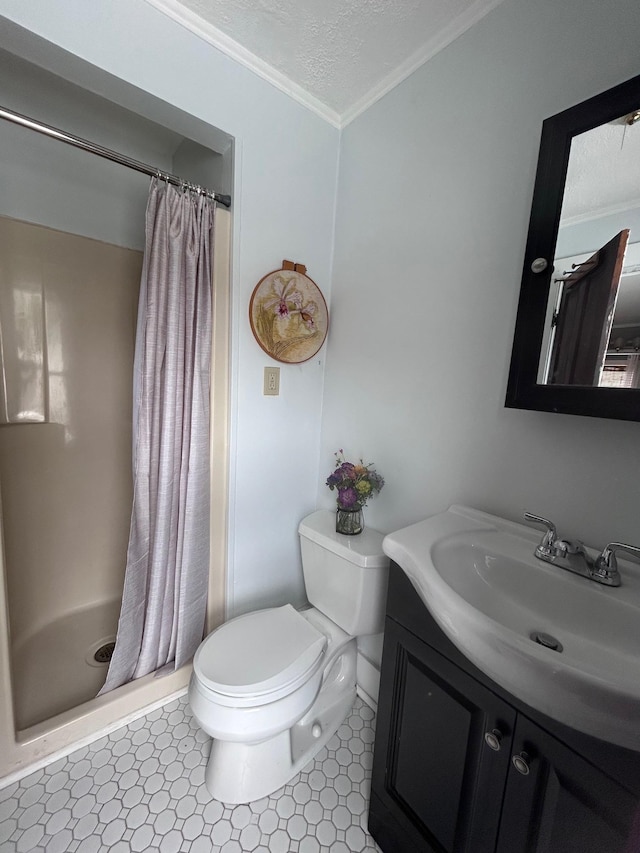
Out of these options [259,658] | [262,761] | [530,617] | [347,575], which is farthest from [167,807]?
[530,617]

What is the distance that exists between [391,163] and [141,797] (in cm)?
226

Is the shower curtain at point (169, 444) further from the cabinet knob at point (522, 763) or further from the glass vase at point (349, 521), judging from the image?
the cabinet knob at point (522, 763)

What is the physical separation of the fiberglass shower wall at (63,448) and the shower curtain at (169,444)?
350 millimetres

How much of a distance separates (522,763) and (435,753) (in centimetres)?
25

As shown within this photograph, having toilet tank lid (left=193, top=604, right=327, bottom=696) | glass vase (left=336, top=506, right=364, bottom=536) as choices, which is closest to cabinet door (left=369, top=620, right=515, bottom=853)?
toilet tank lid (left=193, top=604, right=327, bottom=696)

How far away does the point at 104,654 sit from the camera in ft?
4.86

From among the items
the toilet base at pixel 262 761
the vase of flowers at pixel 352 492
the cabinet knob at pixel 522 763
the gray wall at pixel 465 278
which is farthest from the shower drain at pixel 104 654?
the cabinet knob at pixel 522 763

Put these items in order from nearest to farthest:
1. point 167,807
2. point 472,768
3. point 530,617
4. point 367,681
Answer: point 472,768
point 530,617
point 167,807
point 367,681

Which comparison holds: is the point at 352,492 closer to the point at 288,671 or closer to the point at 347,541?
the point at 347,541

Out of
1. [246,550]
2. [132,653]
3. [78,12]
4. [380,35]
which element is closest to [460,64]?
[380,35]

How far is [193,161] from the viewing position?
1.56 meters

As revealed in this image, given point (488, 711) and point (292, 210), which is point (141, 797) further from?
point (292, 210)

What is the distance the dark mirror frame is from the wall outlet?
878mm

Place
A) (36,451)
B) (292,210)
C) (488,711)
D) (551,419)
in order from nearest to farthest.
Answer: (488,711), (551,419), (292,210), (36,451)
